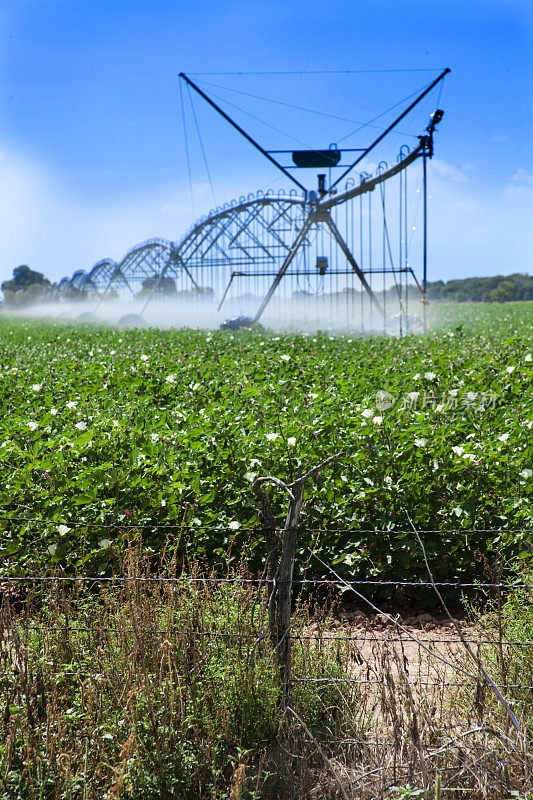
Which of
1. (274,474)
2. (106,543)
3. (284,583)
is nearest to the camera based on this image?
(284,583)

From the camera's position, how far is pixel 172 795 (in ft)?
8.71

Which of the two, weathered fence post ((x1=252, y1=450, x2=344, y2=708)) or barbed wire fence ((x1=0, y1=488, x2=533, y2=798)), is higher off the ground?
weathered fence post ((x1=252, y1=450, x2=344, y2=708))

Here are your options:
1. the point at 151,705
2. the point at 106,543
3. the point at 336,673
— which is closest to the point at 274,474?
the point at 106,543

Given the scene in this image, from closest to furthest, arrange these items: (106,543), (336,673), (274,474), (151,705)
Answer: (151,705), (336,673), (106,543), (274,474)

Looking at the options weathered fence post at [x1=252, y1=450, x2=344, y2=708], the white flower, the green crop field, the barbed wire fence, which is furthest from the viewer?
the green crop field

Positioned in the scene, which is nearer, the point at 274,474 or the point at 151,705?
the point at 151,705

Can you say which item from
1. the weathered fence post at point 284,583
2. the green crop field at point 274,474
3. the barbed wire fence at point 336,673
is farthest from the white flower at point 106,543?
the weathered fence post at point 284,583

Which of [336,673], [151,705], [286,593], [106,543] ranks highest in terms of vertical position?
[286,593]

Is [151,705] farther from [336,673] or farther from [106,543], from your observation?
[106,543]

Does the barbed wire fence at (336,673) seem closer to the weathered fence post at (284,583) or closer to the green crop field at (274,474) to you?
the weathered fence post at (284,583)

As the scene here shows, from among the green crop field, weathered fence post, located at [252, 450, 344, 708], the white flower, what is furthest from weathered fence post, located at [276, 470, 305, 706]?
the white flower

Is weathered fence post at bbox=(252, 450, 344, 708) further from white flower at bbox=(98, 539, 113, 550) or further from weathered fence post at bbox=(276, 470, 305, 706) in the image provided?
white flower at bbox=(98, 539, 113, 550)

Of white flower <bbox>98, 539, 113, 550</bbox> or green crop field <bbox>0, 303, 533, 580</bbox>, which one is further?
green crop field <bbox>0, 303, 533, 580</bbox>

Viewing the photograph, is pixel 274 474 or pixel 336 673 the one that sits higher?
pixel 274 474
